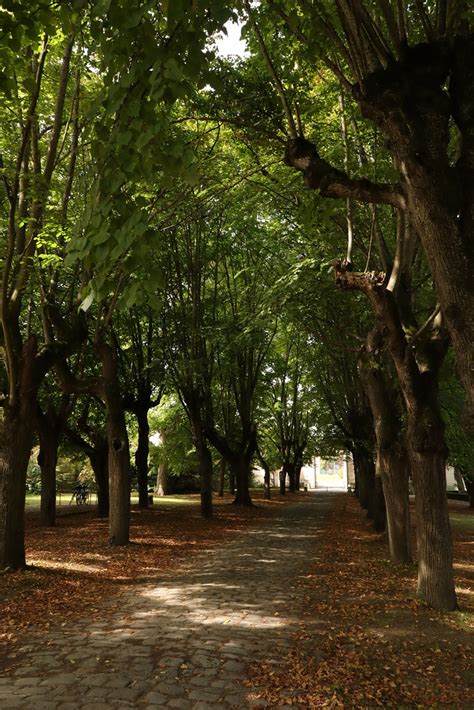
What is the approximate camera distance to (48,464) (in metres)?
18.2

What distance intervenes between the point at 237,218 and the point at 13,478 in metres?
8.50

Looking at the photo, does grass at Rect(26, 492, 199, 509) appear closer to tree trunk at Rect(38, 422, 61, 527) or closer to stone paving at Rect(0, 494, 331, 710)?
tree trunk at Rect(38, 422, 61, 527)

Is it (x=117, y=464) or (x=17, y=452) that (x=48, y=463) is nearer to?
(x=117, y=464)

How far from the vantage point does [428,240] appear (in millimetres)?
4027

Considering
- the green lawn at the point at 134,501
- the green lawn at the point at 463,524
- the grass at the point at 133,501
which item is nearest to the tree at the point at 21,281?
the green lawn at the point at 463,524

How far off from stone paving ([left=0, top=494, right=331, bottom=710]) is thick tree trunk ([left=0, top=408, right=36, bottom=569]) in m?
2.34

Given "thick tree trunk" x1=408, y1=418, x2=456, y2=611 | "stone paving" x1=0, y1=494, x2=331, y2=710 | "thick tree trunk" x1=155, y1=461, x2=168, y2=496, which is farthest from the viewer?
"thick tree trunk" x1=155, y1=461, x2=168, y2=496

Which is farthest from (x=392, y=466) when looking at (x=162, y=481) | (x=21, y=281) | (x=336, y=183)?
(x=162, y=481)

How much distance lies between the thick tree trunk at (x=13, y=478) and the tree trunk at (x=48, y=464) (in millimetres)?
8570

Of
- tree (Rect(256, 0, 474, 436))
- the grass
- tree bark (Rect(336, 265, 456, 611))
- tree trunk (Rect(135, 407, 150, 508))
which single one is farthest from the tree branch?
the grass

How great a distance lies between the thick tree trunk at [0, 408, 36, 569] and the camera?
9430 mm

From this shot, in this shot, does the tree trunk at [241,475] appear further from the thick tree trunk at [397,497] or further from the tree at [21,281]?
the tree at [21,281]

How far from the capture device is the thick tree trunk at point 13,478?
30.9ft

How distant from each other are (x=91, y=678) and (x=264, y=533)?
41.4 ft
